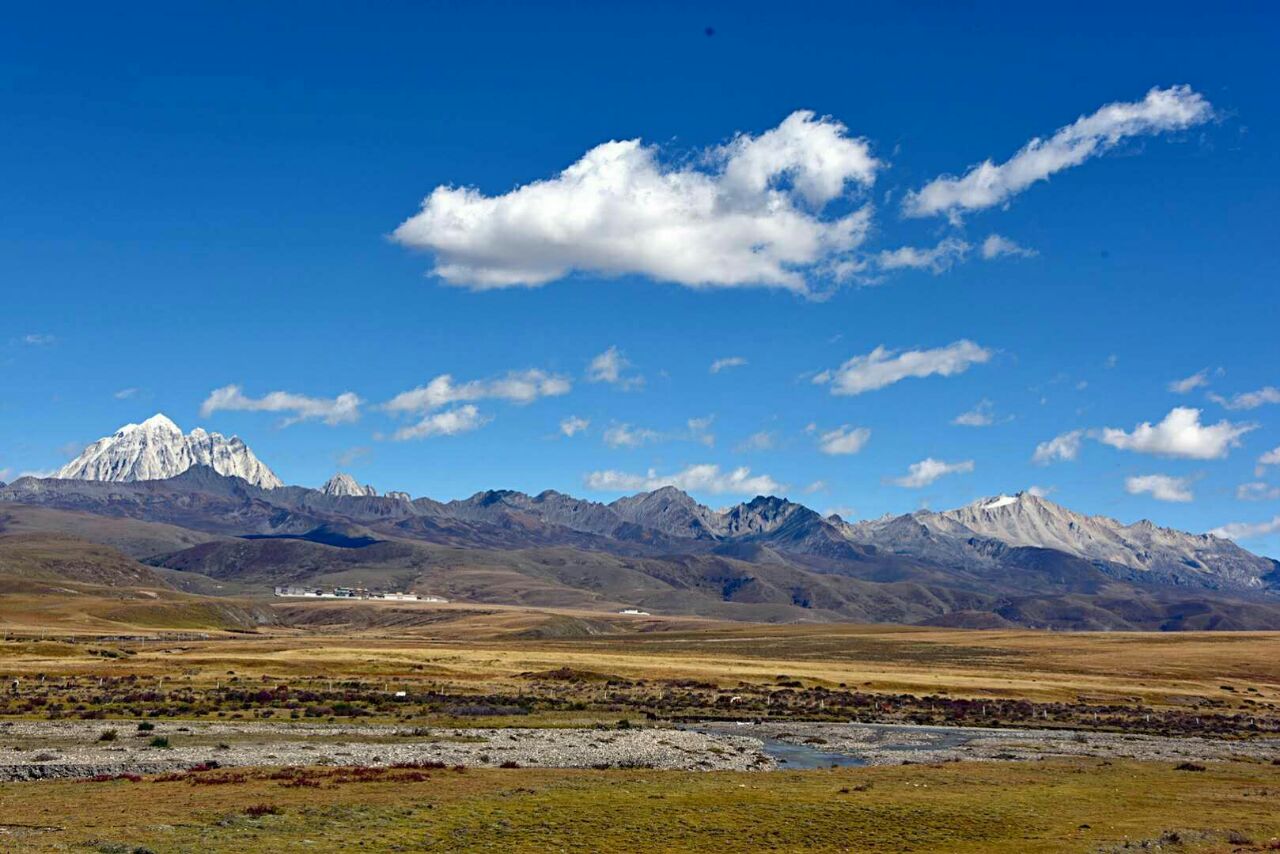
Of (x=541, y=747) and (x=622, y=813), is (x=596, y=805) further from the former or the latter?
(x=541, y=747)

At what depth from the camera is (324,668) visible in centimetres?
12750

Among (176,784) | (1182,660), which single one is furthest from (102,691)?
(1182,660)

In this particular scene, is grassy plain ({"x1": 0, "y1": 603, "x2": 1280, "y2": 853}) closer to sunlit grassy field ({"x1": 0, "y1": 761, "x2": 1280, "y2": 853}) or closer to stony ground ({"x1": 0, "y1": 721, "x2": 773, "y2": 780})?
sunlit grassy field ({"x1": 0, "y1": 761, "x2": 1280, "y2": 853})

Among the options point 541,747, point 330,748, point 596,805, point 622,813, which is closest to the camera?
point 622,813

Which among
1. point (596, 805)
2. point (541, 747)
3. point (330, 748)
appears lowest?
point (541, 747)

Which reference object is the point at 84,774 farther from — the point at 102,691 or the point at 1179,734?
the point at 1179,734

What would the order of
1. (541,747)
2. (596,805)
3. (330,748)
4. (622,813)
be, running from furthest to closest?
(541,747), (330,748), (596,805), (622,813)

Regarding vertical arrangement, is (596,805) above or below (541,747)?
above

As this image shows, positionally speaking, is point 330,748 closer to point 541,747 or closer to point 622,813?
point 541,747

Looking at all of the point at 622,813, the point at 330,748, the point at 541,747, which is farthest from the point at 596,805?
the point at 330,748

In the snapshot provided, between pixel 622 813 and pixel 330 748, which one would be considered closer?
pixel 622 813

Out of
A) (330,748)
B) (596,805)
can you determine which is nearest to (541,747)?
(330,748)

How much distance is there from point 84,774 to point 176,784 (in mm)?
5703

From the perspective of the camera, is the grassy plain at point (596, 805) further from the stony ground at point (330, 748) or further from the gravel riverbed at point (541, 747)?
the gravel riverbed at point (541, 747)
